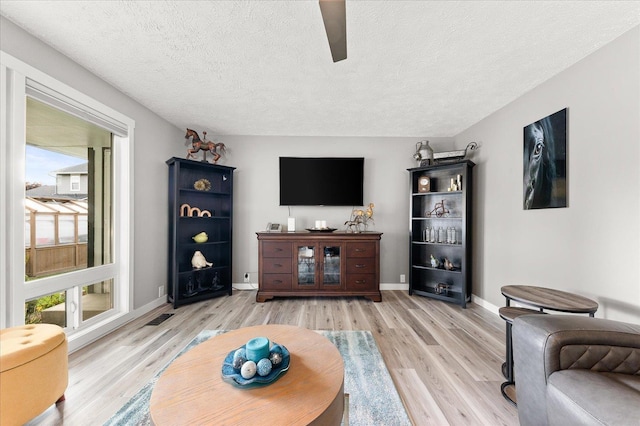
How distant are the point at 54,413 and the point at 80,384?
0.24 meters

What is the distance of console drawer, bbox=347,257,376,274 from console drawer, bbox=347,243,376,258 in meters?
0.06

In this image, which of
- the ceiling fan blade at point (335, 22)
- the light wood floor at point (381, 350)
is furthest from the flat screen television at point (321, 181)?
the ceiling fan blade at point (335, 22)

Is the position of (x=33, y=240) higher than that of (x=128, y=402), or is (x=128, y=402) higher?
(x=33, y=240)

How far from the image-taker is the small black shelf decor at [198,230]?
3.00 m

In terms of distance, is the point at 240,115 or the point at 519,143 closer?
the point at 519,143

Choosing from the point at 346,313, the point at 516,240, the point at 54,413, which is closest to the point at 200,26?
the point at 54,413

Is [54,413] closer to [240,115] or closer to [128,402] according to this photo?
[128,402]

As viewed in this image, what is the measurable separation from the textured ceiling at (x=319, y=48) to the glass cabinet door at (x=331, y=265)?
5.86 feet

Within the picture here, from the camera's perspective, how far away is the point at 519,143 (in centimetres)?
253

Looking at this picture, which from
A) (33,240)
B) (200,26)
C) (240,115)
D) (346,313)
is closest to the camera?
(200,26)

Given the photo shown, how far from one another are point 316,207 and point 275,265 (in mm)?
1085

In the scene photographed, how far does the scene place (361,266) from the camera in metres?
3.24

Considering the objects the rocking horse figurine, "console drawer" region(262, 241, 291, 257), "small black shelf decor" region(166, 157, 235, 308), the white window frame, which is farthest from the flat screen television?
the white window frame

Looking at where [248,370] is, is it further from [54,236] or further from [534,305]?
[54,236]
